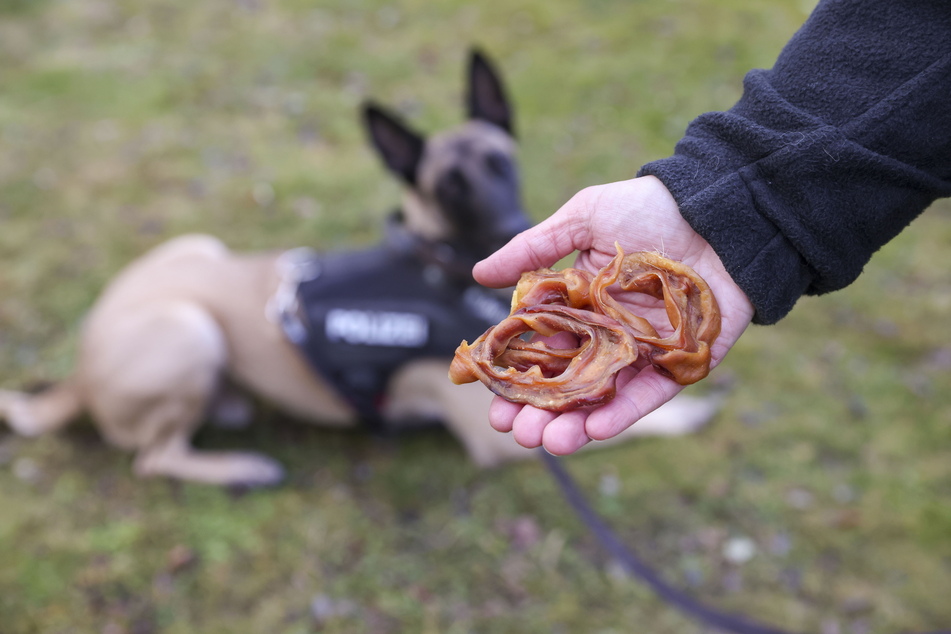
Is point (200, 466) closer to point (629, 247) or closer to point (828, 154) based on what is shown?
point (629, 247)

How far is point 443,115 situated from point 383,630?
18.3ft

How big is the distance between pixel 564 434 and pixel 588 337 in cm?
38

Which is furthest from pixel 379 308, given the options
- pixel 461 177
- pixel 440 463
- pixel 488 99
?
pixel 488 99

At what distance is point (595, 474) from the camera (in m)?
4.27

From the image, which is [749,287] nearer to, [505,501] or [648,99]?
[505,501]

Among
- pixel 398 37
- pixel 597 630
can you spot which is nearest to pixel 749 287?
pixel 597 630

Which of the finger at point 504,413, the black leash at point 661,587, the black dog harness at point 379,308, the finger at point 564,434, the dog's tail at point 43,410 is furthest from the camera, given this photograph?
the dog's tail at point 43,410

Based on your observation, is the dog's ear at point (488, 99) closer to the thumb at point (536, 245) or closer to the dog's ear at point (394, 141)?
the dog's ear at point (394, 141)

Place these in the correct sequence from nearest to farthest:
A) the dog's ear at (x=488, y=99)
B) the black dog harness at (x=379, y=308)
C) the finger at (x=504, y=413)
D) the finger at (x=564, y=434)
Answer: the finger at (x=564, y=434) < the finger at (x=504, y=413) < the black dog harness at (x=379, y=308) < the dog's ear at (x=488, y=99)

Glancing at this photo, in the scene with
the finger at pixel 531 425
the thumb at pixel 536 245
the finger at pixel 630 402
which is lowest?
the finger at pixel 531 425

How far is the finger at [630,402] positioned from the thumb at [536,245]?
52cm

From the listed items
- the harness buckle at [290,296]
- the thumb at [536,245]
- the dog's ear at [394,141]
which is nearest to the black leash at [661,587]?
the thumb at [536,245]

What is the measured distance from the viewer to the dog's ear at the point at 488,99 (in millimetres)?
4160

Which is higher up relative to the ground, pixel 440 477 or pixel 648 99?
pixel 648 99
